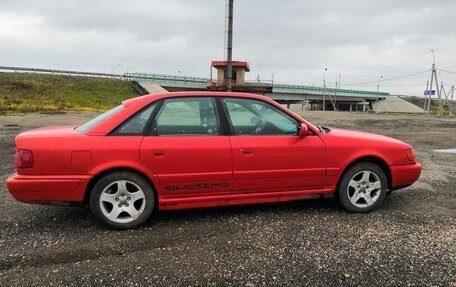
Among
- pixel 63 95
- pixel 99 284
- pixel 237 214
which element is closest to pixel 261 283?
pixel 99 284

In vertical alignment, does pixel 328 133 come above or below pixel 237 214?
above

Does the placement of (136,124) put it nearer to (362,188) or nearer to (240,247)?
(240,247)

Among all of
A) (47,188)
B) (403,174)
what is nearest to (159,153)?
(47,188)

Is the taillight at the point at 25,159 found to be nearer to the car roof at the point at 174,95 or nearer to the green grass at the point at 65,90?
the car roof at the point at 174,95

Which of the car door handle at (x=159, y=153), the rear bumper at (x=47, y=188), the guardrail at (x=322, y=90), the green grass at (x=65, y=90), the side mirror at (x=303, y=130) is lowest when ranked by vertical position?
the rear bumper at (x=47, y=188)

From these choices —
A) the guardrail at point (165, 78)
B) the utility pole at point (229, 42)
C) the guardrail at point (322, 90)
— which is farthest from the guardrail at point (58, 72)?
the utility pole at point (229, 42)

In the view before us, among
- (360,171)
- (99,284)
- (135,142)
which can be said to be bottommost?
(99,284)

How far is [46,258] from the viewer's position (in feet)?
10.5

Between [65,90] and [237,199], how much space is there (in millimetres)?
46349

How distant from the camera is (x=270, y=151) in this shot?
412cm

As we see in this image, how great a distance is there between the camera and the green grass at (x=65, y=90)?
39.2 meters

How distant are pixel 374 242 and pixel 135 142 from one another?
269cm

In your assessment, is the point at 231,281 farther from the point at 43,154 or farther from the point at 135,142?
the point at 43,154

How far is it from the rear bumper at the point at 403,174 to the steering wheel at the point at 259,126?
1.76 metres
